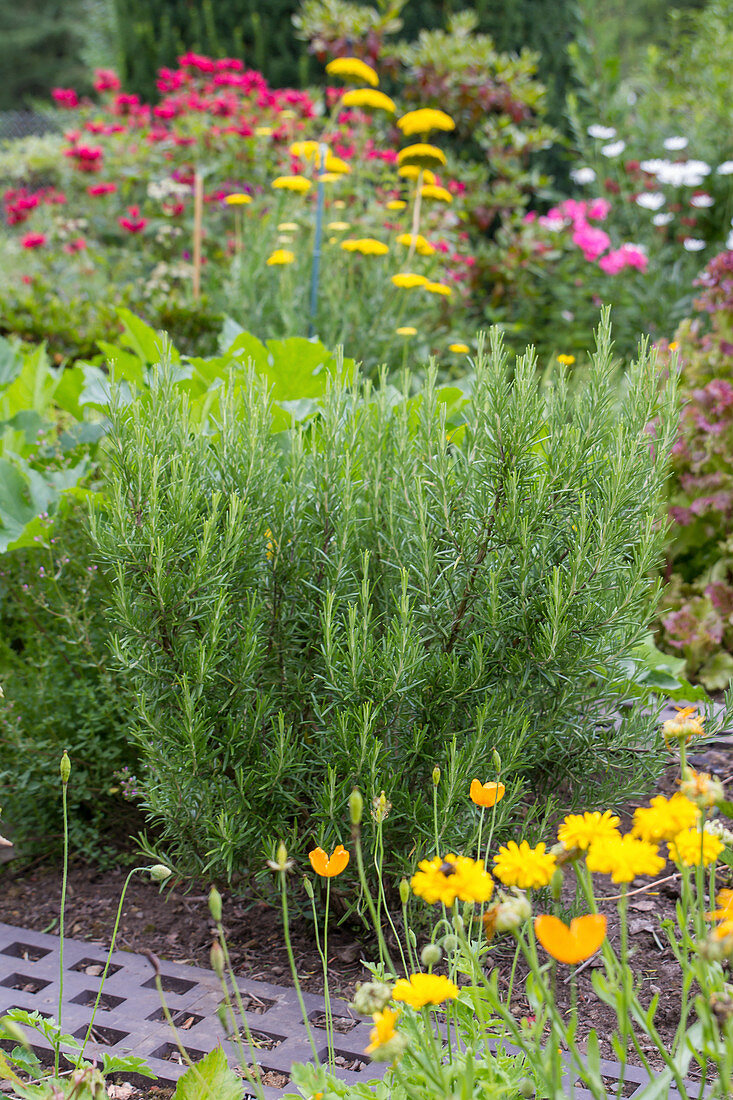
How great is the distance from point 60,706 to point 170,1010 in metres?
0.79

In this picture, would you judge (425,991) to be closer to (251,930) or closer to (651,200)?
(251,930)

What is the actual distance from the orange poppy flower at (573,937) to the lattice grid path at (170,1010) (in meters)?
0.58

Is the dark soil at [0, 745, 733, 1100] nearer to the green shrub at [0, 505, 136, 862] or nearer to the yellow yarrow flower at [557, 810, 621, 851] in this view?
the green shrub at [0, 505, 136, 862]

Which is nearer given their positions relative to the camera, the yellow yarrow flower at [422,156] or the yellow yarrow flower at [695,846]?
the yellow yarrow flower at [695,846]

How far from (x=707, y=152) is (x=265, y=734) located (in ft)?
20.8

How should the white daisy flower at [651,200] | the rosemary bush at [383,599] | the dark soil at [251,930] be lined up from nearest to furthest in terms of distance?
the rosemary bush at [383,599] < the dark soil at [251,930] < the white daisy flower at [651,200]

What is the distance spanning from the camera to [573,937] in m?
0.92

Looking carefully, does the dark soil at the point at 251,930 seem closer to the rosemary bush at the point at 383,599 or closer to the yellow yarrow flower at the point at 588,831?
the rosemary bush at the point at 383,599

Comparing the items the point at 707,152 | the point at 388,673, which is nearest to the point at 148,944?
the point at 388,673

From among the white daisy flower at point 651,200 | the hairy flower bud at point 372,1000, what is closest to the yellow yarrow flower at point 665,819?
the hairy flower bud at point 372,1000

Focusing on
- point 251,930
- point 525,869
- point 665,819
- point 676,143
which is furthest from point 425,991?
point 676,143

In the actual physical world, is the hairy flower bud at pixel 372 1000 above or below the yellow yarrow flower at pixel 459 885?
below

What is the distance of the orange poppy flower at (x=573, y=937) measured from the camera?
0.91 m

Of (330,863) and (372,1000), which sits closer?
(372,1000)
